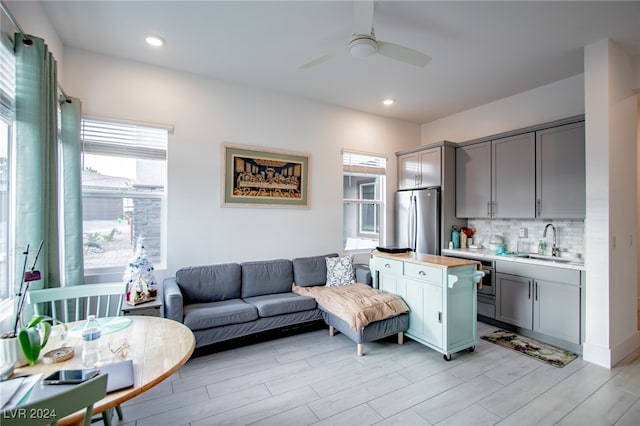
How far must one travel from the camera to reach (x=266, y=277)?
12.6 ft

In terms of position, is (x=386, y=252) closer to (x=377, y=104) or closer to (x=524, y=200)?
(x=524, y=200)

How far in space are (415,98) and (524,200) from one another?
198cm

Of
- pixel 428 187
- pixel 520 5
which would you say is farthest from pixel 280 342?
pixel 520 5

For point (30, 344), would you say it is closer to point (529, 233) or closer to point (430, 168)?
point (430, 168)

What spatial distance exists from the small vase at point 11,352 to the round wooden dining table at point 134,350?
1.4 inches

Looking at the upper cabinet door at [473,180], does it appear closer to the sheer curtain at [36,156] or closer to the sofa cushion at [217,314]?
the sofa cushion at [217,314]

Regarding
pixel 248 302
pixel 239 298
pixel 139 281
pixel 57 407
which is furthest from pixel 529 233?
pixel 57 407

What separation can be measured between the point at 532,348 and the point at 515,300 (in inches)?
22.4

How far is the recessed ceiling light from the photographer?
2906 mm

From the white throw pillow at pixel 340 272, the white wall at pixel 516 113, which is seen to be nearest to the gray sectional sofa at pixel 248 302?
the white throw pillow at pixel 340 272

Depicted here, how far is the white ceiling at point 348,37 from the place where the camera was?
249 cm

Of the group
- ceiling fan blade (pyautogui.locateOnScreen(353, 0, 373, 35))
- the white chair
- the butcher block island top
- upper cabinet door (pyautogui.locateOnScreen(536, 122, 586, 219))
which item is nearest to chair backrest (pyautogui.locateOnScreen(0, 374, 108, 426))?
the white chair

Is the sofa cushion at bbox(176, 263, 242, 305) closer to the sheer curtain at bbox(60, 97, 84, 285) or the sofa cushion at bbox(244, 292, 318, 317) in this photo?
the sofa cushion at bbox(244, 292, 318, 317)

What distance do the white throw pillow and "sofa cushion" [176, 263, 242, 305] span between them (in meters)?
1.18
